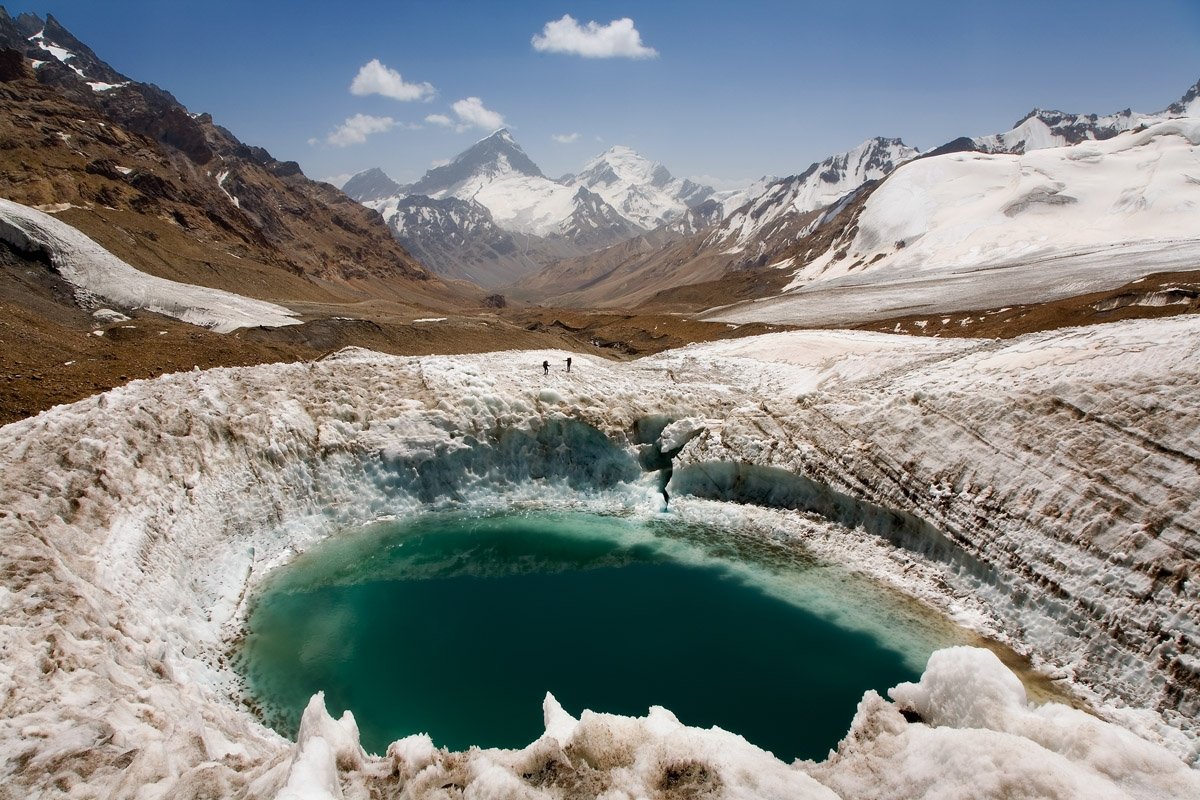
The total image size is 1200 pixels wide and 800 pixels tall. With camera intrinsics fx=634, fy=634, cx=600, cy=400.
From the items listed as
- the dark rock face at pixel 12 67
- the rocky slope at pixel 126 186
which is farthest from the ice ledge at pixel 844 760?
the dark rock face at pixel 12 67

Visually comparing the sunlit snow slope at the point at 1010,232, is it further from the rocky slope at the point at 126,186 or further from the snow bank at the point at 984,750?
the snow bank at the point at 984,750

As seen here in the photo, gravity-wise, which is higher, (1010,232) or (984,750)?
(1010,232)

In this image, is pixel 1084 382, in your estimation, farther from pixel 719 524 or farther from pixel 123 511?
pixel 123 511

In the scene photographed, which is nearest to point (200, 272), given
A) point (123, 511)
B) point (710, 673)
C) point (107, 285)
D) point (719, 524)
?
point (107, 285)

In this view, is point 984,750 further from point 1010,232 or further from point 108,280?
point 1010,232

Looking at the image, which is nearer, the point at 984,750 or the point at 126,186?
the point at 984,750

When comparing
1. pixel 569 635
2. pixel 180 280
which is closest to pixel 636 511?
pixel 569 635
